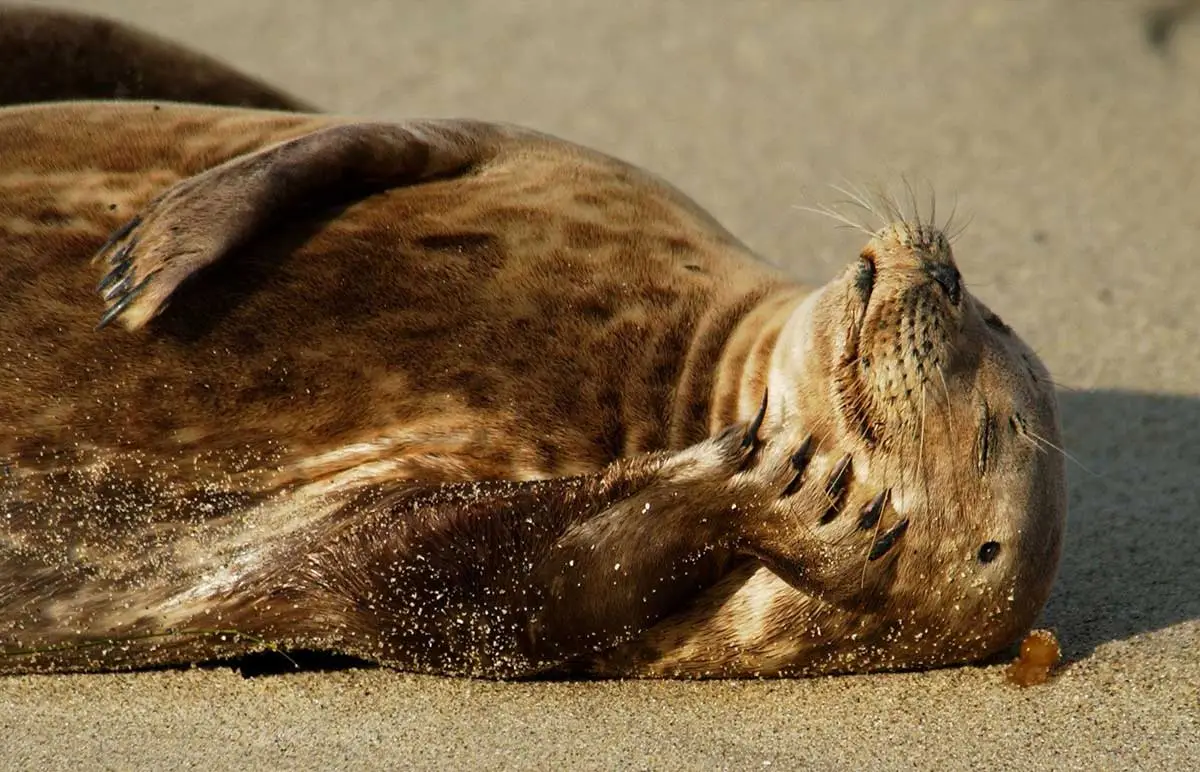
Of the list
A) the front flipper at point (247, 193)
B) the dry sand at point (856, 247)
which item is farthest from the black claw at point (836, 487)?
the front flipper at point (247, 193)

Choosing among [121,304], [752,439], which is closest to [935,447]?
[752,439]

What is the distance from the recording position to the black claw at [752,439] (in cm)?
354

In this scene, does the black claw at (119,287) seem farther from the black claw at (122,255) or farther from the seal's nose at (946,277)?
the seal's nose at (946,277)

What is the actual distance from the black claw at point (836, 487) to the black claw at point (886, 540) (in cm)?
10

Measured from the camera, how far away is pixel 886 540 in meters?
3.49

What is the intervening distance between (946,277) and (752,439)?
23.0 inches

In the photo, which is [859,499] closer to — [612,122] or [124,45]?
[124,45]

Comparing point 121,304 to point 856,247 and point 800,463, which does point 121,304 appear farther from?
point 856,247

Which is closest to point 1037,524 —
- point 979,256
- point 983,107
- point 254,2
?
point 979,256

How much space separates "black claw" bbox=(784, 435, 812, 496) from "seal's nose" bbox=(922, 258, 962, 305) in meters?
0.46

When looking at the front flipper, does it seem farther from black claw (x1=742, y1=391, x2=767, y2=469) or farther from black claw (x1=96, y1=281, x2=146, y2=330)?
black claw (x1=742, y1=391, x2=767, y2=469)

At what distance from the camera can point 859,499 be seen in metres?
3.51

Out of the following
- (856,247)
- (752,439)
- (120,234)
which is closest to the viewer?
(752,439)

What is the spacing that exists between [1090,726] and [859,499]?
0.63 metres
